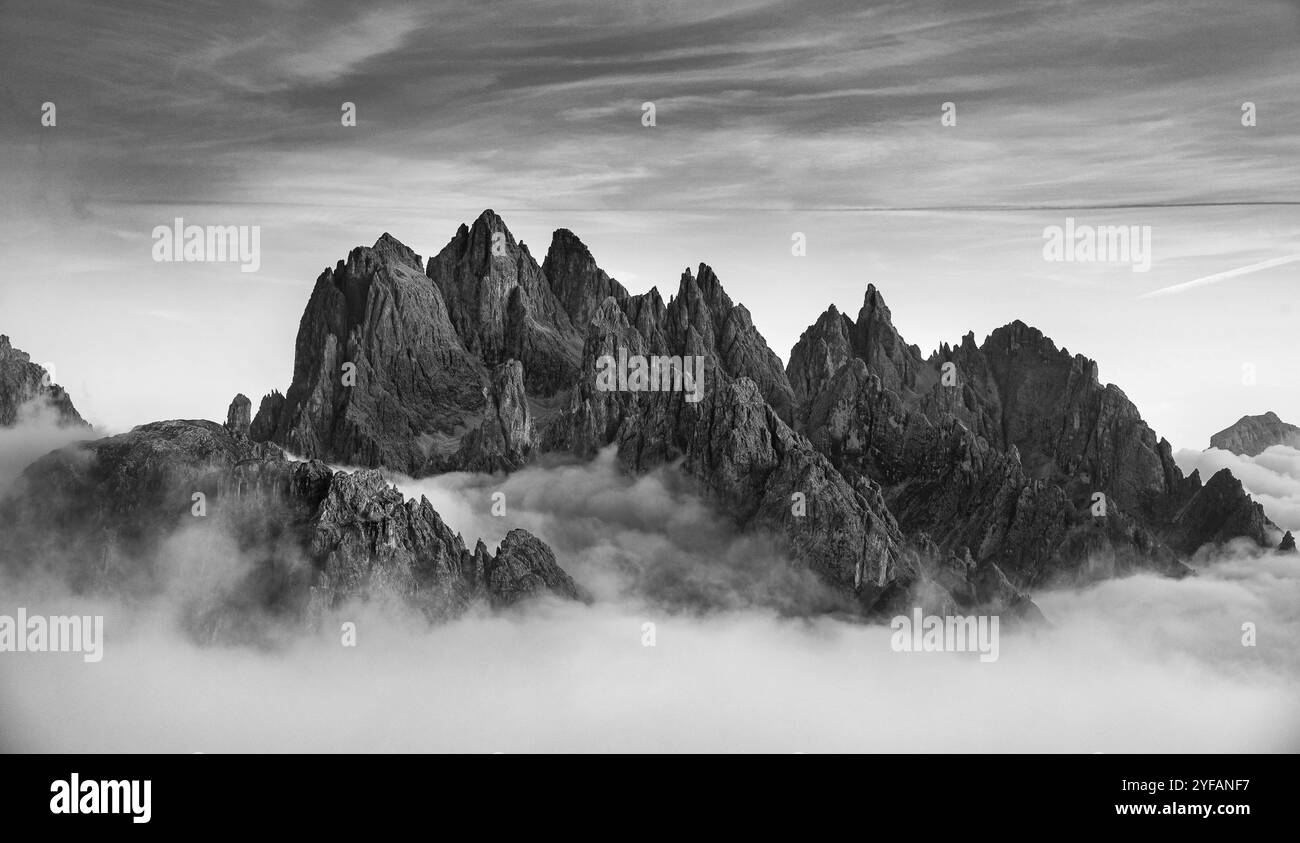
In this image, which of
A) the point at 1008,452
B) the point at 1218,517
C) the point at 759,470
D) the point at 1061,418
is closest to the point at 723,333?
the point at 1008,452

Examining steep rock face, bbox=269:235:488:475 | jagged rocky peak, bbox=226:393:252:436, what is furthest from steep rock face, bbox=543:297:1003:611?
jagged rocky peak, bbox=226:393:252:436

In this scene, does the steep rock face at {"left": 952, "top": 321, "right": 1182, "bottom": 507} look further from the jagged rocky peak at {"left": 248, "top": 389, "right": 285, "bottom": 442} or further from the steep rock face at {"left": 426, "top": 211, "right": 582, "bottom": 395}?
the jagged rocky peak at {"left": 248, "top": 389, "right": 285, "bottom": 442}

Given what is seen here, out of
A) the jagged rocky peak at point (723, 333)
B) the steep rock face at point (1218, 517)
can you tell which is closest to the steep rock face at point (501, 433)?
the jagged rocky peak at point (723, 333)

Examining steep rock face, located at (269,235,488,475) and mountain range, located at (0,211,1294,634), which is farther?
steep rock face, located at (269,235,488,475)

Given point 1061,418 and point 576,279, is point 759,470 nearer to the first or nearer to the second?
point 576,279

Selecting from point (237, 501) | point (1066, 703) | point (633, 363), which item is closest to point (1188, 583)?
point (633, 363)

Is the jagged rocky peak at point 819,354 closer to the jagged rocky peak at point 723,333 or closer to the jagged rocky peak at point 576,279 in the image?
the jagged rocky peak at point 723,333

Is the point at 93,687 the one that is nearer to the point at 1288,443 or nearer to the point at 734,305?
the point at 734,305
